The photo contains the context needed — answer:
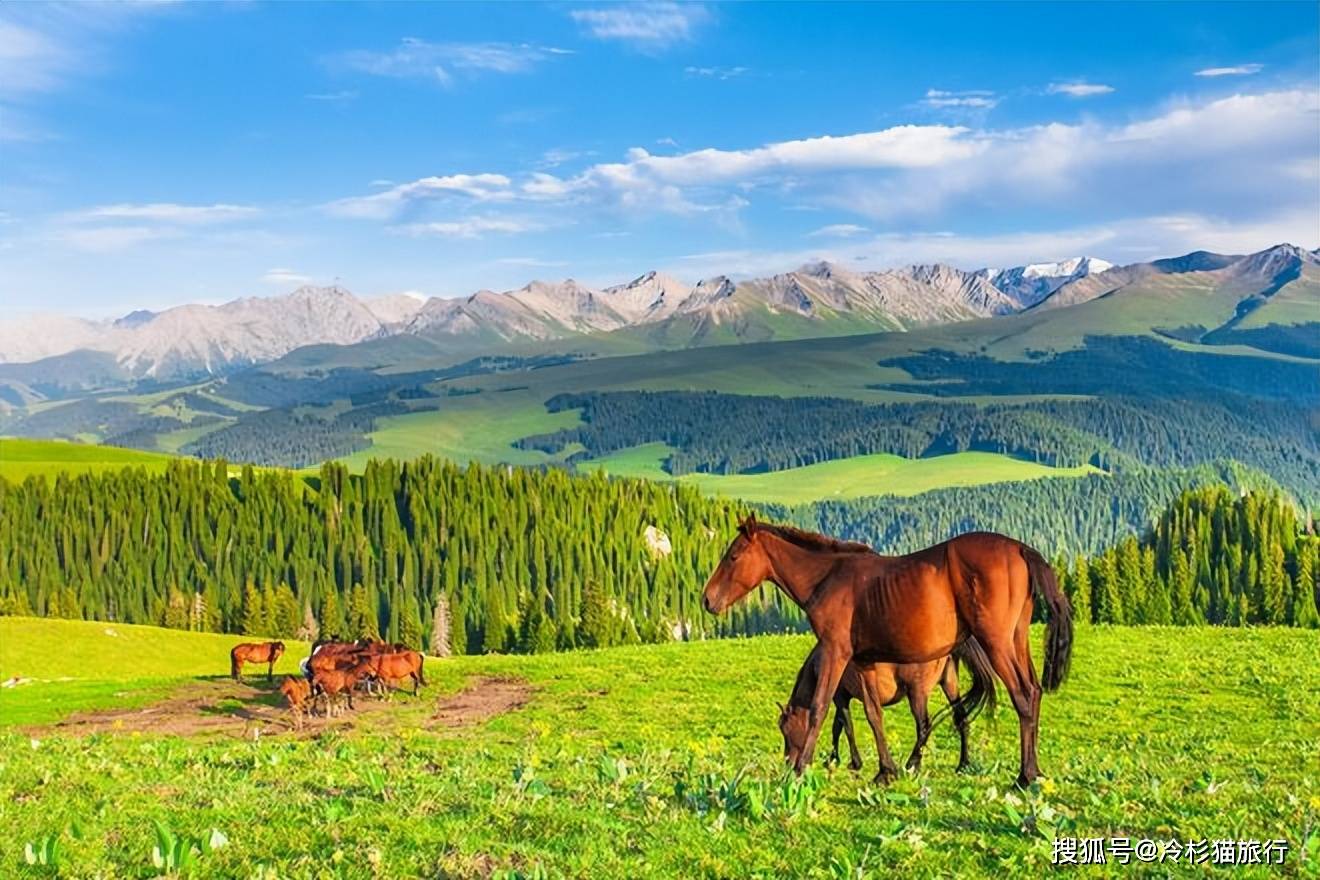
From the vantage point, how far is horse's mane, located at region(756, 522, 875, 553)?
16.6 metres

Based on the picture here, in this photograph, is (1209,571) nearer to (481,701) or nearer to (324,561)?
(481,701)

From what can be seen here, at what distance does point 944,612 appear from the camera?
15.2m

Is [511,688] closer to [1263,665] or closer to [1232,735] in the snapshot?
[1232,735]

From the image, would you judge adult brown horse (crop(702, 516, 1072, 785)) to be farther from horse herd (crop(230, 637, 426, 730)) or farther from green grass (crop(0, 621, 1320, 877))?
horse herd (crop(230, 637, 426, 730))

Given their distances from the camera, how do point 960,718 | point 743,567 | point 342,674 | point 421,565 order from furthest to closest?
point 421,565 < point 342,674 < point 960,718 < point 743,567

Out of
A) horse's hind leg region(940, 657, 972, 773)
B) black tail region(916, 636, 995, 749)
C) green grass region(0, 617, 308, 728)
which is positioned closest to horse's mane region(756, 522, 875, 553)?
black tail region(916, 636, 995, 749)

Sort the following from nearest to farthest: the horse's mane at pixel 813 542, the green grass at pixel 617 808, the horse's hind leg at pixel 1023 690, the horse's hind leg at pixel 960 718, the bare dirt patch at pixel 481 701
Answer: the green grass at pixel 617 808 → the horse's hind leg at pixel 1023 690 → the horse's mane at pixel 813 542 → the horse's hind leg at pixel 960 718 → the bare dirt patch at pixel 481 701

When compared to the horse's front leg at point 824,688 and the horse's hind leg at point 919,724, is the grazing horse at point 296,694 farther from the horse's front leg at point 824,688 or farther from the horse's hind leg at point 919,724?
the horse's front leg at point 824,688

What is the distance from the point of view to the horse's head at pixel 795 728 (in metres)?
16.1

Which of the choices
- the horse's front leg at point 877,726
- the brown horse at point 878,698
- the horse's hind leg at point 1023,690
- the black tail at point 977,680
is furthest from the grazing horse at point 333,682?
the horse's hind leg at point 1023,690

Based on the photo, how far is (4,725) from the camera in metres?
37.0

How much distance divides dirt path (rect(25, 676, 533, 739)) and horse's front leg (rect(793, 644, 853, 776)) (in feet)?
66.1

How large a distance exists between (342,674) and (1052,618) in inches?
1073

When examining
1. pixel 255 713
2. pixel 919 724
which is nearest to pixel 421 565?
pixel 255 713
